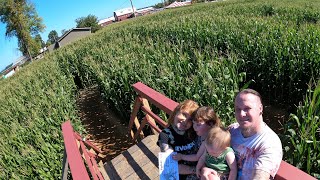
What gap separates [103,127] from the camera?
26.0ft

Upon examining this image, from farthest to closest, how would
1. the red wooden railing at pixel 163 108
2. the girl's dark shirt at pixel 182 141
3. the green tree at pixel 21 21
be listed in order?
the green tree at pixel 21 21, the girl's dark shirt at pixel 182 141, the red wooden railing at pixel 163 108

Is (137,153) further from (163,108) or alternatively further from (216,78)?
(216,78)

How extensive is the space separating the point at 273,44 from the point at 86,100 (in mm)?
Answer: 7100

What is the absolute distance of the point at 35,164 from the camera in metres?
4.13

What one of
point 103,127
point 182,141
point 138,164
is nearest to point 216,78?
point 138,164

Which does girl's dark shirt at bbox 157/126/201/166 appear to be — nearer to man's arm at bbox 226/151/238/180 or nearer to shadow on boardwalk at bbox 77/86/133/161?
man's arm at bbox 226/151/238/180

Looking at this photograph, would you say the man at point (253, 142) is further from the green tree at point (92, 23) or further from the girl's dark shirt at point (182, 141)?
the green tree at point (92, 23)

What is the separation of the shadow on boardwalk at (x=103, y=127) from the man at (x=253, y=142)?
4.49 metres

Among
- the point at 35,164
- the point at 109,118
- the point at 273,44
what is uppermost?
the point at 273,44

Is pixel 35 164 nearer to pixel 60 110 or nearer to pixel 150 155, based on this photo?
pixel 150 155

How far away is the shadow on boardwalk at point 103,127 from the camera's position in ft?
21.8

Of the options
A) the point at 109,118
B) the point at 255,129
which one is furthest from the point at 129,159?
the point at 109,118

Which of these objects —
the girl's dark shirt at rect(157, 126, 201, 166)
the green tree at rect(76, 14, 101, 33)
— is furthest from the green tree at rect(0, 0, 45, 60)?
the girl's dark shirt at rect(157, 126, 201, 166)

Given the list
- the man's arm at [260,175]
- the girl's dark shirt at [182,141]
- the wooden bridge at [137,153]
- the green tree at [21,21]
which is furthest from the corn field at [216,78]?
the green tree at [21,21]
